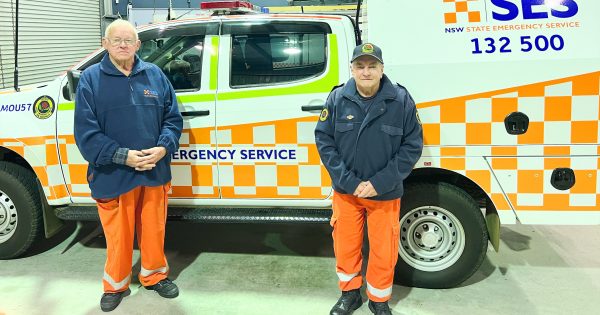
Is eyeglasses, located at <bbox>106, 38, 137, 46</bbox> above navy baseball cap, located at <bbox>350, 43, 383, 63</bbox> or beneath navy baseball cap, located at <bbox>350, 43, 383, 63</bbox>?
above

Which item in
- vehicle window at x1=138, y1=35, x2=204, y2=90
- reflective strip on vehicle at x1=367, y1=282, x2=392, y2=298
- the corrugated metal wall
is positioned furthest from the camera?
the corrugated metal wall

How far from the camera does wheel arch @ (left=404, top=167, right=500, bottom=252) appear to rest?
126 inches

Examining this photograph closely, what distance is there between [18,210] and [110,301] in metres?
1.18

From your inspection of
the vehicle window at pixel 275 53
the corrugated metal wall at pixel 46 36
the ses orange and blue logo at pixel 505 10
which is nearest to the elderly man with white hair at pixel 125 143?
the vehicle window at pixel 275 53

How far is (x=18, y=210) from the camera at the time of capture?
3730 mm

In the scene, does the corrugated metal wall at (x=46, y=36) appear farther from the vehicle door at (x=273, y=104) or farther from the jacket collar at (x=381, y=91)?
the jacket collar at (x=381, y=91)

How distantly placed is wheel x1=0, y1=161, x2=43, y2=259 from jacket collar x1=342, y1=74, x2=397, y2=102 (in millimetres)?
2494

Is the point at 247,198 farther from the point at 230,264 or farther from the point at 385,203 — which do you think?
the point at 385,203

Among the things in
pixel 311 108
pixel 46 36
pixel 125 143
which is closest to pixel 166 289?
pixel 125 143

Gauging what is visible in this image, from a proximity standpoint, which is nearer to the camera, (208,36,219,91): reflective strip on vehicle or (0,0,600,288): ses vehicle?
(0,0,600,288): ses vehicle

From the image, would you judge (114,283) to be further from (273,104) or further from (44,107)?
(273,104)

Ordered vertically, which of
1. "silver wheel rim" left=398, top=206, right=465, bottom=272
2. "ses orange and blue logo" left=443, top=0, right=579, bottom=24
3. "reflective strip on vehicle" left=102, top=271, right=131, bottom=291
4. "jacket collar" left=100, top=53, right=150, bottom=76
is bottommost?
"reflective strip on vehicle" left=102, top=271, right=131, bottom=291

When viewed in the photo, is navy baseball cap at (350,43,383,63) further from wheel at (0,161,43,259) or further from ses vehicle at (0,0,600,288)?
wheel at (0,161,43,259)

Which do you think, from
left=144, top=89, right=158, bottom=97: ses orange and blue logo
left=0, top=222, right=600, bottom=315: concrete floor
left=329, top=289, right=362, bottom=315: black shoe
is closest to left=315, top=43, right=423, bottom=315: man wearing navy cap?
left=329, top=289, right=362, bottom=315: black shoe
